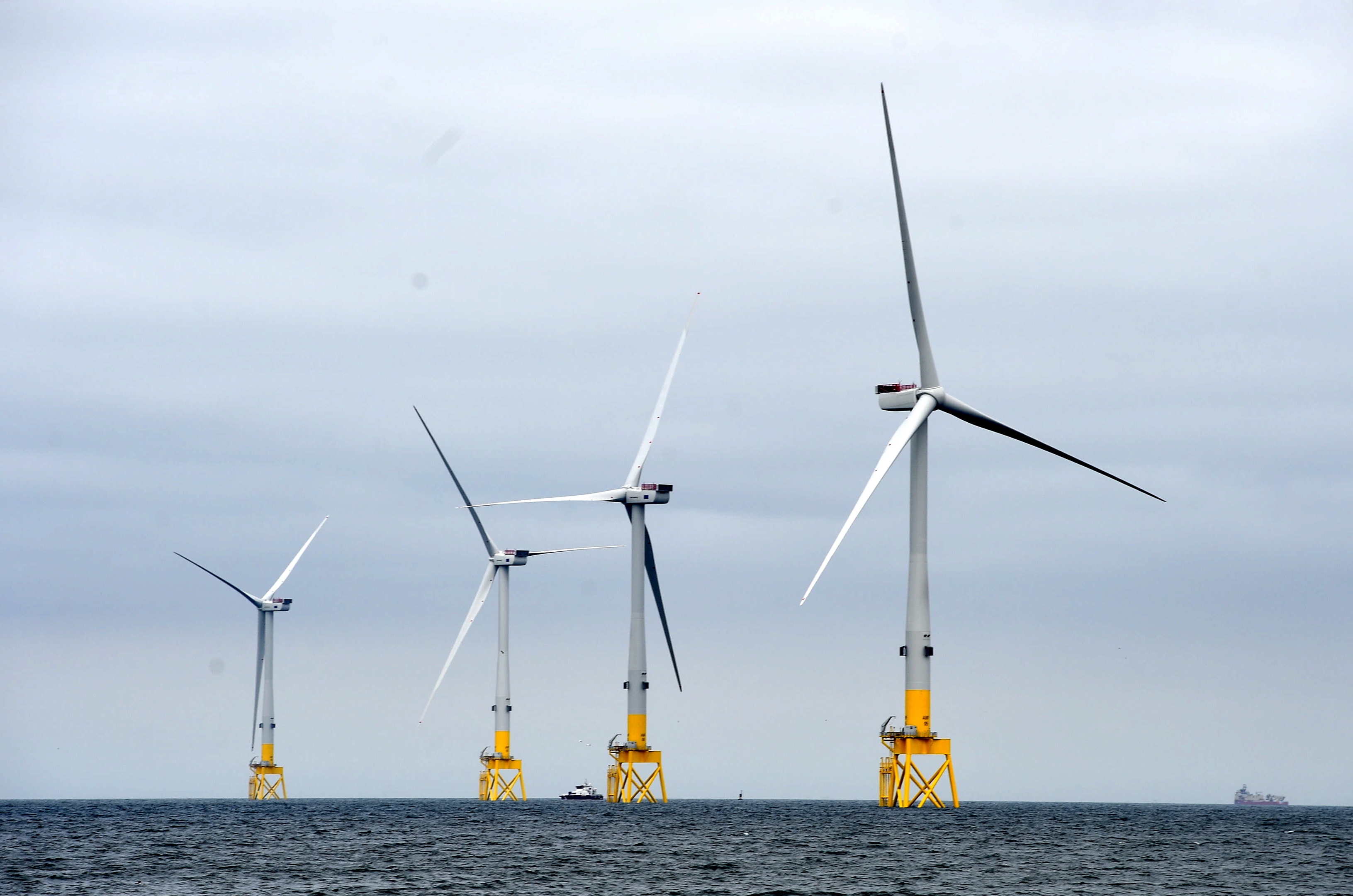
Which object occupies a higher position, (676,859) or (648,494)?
(648,494)

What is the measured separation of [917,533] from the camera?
119250 mm

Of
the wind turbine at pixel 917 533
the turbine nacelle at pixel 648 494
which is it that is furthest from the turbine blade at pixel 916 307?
the turbine nacelle at pixel 648 494

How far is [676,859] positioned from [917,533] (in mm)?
31763

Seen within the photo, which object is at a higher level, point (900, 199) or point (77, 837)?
point (900, 199)

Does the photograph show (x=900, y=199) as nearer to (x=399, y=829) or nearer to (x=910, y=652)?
(x=910, y=652)

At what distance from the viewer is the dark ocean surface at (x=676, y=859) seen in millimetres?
84750

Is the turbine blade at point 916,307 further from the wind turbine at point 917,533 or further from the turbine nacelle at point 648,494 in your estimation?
the turbine nacelle at point 648,494

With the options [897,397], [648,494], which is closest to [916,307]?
[897,397]

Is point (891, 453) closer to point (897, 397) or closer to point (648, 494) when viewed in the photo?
point (897, 397)

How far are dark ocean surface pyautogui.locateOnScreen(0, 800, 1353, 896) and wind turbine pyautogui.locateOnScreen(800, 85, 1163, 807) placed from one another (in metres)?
4.81

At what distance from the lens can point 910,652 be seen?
117312mm

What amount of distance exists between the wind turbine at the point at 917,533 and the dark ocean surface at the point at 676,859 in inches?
189

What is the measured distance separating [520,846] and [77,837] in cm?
5375

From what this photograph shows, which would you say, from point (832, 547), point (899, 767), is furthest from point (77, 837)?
point (832, 547)
